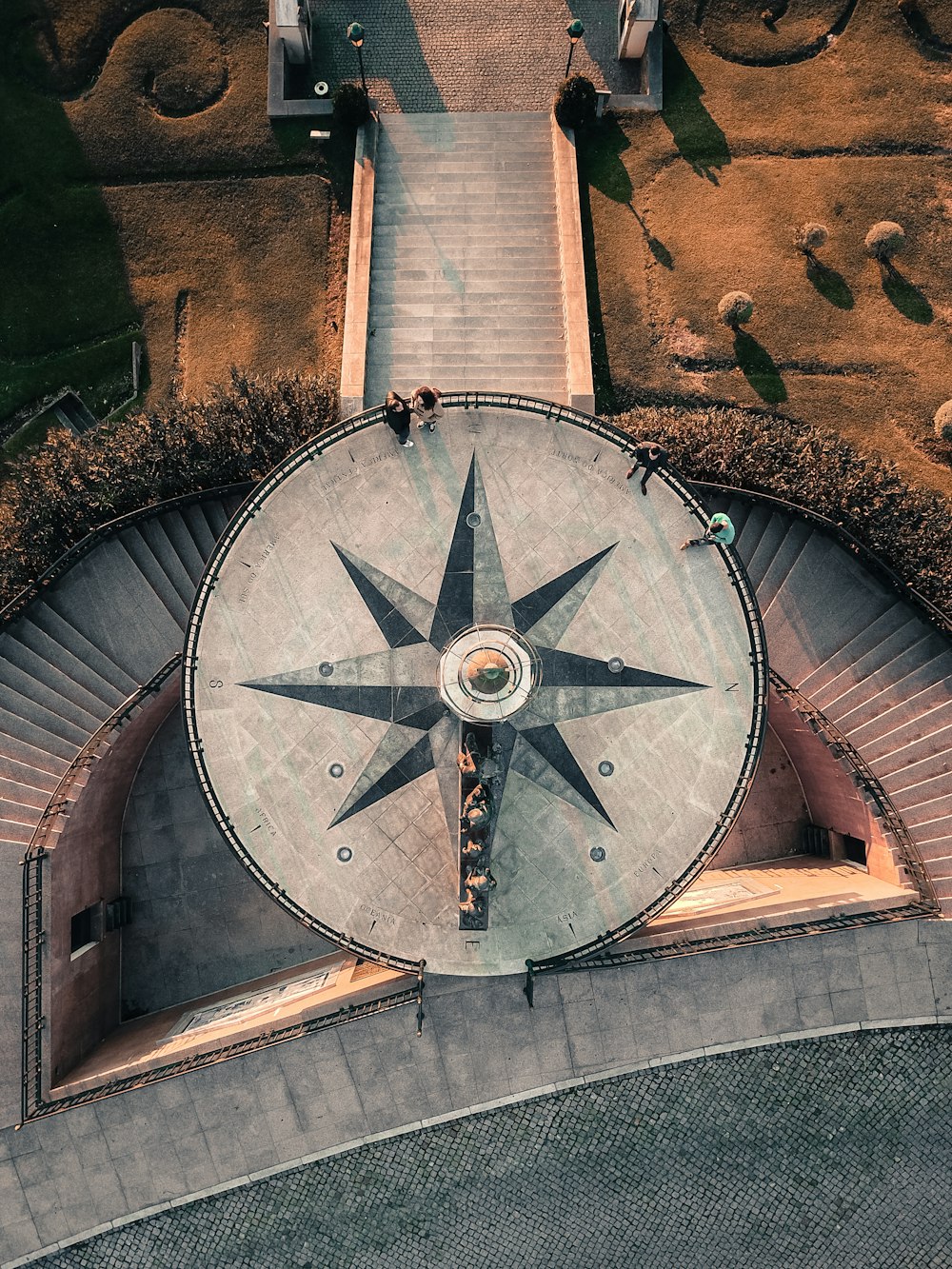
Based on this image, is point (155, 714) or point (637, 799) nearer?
point (637, 799)

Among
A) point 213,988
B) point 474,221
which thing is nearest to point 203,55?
point 474,221

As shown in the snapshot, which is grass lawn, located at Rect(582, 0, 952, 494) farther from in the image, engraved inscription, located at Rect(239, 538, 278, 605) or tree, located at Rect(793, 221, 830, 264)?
engraved inscription, located at Rect(239, 538, 278, 605)

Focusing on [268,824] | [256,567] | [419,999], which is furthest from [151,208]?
[419,999]

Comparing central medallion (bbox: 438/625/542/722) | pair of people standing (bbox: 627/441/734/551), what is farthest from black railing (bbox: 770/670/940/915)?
central medallion (bbox: 438/625/542/722)

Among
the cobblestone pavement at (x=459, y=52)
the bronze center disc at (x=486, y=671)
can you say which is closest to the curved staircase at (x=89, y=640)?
the bronze center disc at (x=486, y=671)

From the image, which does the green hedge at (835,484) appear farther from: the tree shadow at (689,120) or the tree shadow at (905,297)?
the tree shadow at (689,120)

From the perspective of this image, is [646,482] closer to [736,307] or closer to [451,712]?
[451,712]

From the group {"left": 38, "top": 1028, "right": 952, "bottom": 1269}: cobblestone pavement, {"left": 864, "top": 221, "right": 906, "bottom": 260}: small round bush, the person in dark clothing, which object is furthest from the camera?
{"left": 864, "top": 221, "right": 906, "bottom": 260}: small round bush

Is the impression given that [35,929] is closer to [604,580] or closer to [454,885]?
[454,885]
